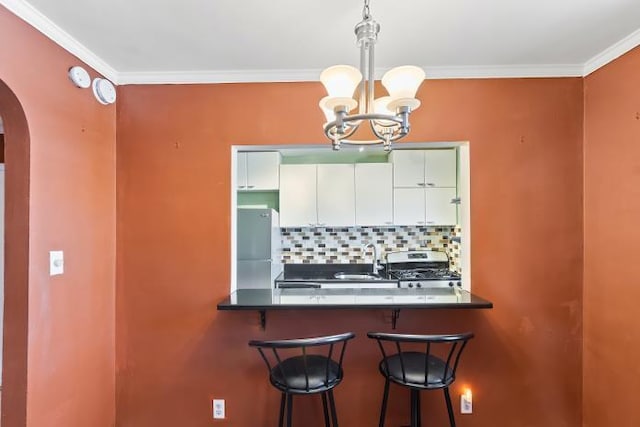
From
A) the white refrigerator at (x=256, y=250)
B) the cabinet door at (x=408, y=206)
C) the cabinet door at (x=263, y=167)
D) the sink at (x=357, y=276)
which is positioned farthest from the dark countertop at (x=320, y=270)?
the cabinet door at (x=263, y=167)

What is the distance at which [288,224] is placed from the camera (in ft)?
11.9

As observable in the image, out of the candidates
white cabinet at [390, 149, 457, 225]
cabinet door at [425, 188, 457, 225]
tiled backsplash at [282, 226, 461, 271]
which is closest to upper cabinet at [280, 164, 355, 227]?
tiled backsplash at [282, 226, 461, 271]

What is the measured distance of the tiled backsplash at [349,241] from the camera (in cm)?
381

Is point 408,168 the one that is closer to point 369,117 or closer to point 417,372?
point 417,372

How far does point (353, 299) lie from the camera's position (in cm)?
192

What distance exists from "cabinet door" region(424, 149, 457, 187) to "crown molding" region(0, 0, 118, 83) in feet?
9.57

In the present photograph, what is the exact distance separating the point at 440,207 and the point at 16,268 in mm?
3396

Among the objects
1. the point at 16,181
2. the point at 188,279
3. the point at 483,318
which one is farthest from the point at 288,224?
the point at 16,181

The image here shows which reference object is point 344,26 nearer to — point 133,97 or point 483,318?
point 133,97

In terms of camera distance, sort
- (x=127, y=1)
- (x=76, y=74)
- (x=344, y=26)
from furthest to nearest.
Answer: (x=76, y=74), (x=344, y=26), (x=127, y=1)

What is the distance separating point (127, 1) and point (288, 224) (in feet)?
8.12

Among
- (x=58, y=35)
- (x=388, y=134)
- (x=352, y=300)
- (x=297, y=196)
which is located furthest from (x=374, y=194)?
(x=58, y=35)

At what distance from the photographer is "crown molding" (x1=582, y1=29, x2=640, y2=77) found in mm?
1689

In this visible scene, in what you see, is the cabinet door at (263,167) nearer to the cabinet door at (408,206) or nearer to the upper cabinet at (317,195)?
the upper cabinet at (317,195)
